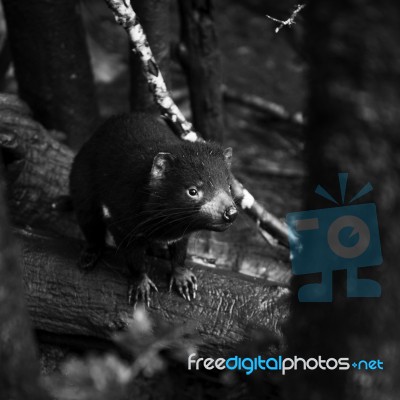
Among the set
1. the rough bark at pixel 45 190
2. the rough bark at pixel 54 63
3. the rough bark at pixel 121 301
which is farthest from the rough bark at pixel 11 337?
the rough bark at pixel 54 63

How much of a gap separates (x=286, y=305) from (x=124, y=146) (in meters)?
1.44

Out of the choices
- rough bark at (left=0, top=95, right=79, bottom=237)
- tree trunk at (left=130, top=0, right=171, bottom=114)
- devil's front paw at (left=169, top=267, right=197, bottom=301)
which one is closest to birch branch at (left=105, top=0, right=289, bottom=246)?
tree trunk at (left=130, top=0, right=171, bottom=114)

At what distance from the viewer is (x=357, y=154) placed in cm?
200

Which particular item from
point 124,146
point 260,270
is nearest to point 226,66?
point 260,270

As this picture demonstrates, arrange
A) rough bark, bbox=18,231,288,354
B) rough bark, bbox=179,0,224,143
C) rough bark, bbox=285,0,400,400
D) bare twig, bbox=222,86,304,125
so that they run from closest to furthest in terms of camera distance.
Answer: rough bark, bbox=285,0,400,400 < rough bark, bbox=18,231,288,354 < rough bark, bbox=179,0,224,143 < bare twig, bbox=222,86,304,125

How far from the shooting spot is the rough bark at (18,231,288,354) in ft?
12.6

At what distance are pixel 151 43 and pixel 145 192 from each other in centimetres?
174

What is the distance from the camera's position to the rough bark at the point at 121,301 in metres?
3.85

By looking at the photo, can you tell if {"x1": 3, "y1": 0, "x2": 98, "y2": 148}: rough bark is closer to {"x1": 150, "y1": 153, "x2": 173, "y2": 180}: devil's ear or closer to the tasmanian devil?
the tasmanian devil

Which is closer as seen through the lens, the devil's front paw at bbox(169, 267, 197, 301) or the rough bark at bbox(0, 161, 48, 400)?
the rough bark at bbox(0, 161, 48, 400)

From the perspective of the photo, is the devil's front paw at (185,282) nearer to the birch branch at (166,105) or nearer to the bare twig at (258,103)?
the birch branch at (166,105)

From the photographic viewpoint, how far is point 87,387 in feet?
6.37

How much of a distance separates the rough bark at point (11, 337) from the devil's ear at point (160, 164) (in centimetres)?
166

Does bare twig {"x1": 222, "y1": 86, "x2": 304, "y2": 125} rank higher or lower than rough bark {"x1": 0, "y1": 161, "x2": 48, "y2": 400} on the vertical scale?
higher
